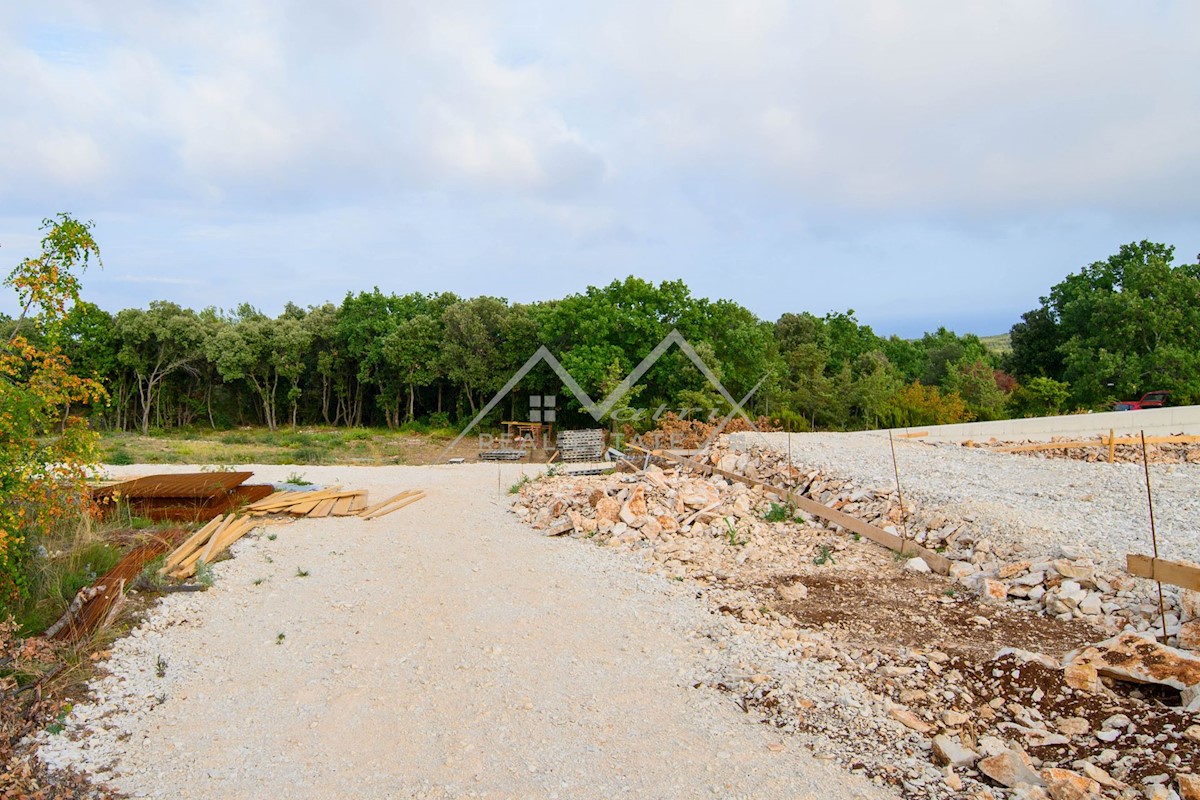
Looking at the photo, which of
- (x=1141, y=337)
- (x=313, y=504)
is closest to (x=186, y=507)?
(x=313, y=504)

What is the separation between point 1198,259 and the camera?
1124 inches

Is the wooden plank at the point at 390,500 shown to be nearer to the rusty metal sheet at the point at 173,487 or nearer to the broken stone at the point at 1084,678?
the rusty metal sheet at the point at 173,487

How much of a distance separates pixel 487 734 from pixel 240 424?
1341 inches

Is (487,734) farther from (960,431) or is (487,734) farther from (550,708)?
(960,431)

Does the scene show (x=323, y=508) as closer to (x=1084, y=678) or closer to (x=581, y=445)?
(x=581, y=445)

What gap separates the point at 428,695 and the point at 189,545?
16.7 feet

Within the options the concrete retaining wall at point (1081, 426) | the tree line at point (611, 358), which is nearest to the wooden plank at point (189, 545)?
the tree line at point (611, 358)

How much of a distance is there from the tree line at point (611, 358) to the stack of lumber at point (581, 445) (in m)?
2.71

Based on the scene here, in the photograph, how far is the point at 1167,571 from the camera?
18.4 feet

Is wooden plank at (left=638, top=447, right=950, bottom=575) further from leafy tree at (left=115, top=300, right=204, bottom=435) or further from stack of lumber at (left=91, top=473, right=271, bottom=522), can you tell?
leafy tree at (left=115, top=300, right=204, bottom=435)

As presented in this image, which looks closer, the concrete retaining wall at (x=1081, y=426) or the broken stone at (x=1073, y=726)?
the broken stone at (x=1073, y=726)

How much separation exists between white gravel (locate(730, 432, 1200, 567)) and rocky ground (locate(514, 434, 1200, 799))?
9 centimetres

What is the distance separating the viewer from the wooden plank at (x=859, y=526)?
7.89m
